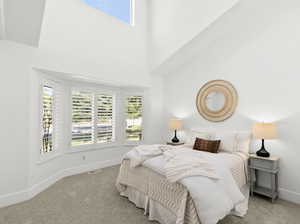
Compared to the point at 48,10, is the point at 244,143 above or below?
below

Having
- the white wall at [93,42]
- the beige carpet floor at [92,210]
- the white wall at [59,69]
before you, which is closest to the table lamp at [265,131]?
the beige carpet floor at [92,210]

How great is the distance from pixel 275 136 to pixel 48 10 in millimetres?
4427

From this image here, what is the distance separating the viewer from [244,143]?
310 cm

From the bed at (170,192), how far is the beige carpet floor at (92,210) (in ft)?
0.51

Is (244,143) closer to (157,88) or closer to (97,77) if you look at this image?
(157,88)

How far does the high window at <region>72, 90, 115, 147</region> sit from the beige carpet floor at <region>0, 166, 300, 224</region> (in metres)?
1.32

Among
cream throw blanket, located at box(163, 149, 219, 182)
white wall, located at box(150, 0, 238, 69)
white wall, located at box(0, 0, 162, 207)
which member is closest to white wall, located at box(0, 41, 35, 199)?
white wall, located at box(0, 0, 162, 207)

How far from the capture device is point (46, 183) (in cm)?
312

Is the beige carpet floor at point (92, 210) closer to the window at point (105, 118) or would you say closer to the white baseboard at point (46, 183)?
the white baseboard at point (46, 183)

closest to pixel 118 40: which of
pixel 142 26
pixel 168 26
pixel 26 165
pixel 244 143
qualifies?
pixel 142 26

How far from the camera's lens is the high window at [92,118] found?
400cm

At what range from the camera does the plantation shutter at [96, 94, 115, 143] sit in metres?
4.36

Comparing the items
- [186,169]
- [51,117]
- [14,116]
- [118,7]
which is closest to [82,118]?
[51,117]

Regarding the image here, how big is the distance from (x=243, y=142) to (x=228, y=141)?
26cm
